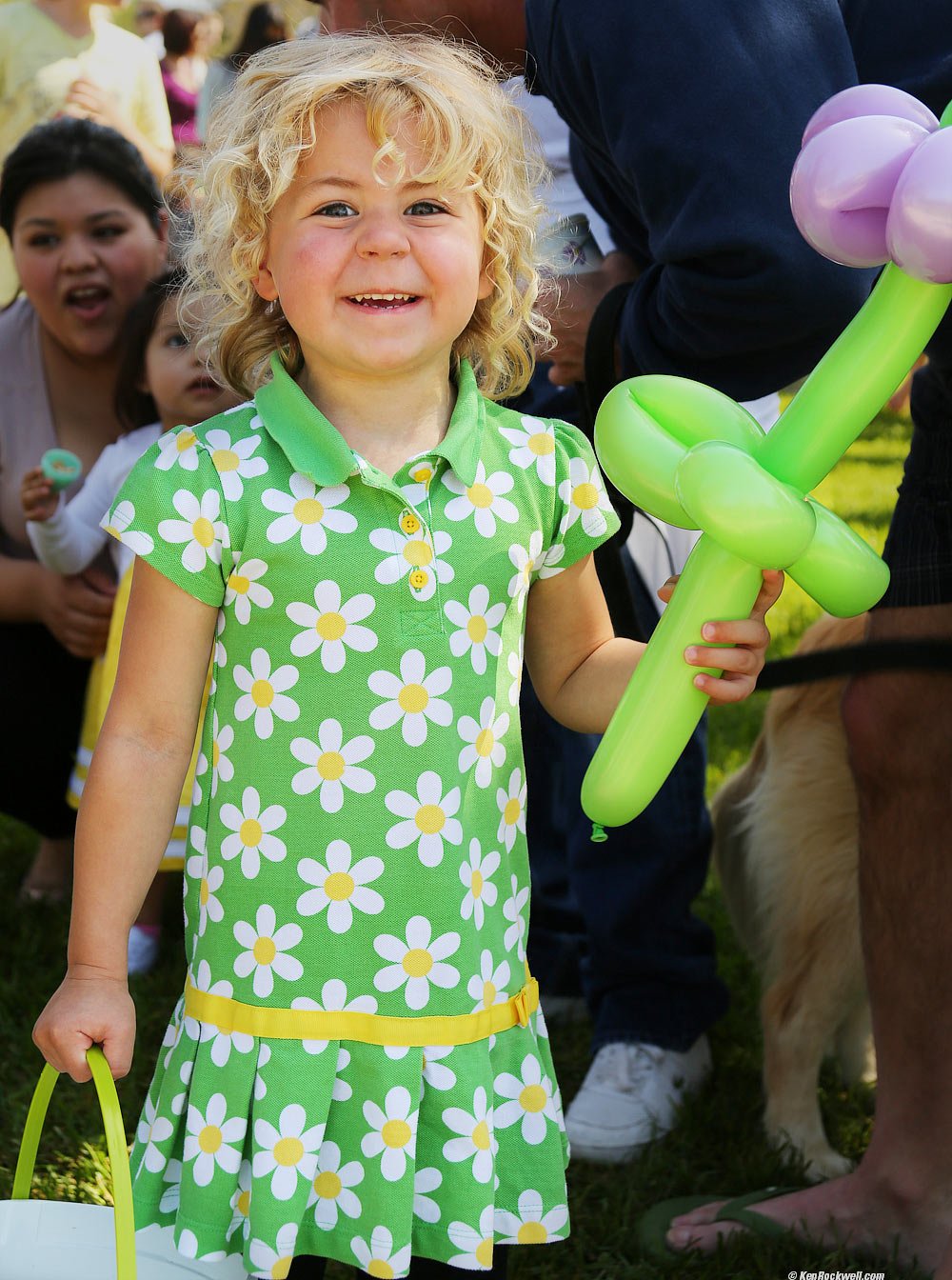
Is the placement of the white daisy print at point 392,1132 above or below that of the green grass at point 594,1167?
above

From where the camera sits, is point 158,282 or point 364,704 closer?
point 364,704

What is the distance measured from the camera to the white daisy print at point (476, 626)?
1.54 meters

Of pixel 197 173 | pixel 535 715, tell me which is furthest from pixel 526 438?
pixel 535 715

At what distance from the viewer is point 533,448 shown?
1.66 m

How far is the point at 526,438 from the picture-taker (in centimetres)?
167

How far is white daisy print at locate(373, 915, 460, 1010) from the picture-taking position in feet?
5.00

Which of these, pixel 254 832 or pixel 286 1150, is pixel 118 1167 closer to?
pixel 286 1150

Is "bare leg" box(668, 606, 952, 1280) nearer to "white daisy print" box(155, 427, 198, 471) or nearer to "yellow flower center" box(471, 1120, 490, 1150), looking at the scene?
"yellow flower center" box(471, 1120, 490, 1150)

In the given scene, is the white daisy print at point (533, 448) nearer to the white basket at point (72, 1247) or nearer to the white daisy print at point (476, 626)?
the white daisy print at point (476, 626)

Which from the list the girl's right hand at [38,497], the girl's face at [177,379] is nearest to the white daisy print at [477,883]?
the girl's face at [177,379]

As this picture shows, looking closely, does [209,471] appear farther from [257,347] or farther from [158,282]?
[158,282]

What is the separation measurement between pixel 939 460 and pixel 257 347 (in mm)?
918

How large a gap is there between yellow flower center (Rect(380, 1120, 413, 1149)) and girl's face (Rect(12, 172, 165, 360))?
7.41 feet

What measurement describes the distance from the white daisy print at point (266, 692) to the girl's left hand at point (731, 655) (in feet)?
1.33
